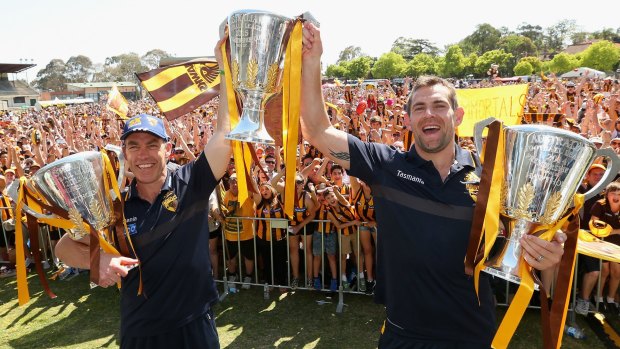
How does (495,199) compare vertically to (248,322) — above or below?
above

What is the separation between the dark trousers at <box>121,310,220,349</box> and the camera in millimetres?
2471

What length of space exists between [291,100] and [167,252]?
1087 millimetres

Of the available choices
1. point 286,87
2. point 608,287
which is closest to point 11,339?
point 286,87

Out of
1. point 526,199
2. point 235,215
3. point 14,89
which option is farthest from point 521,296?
point 14,89

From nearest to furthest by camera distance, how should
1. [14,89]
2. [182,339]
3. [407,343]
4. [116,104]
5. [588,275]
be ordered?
1. [407,343]
2. [182,339]
3. [588,275]
4. [116,104]
5. [14,89]

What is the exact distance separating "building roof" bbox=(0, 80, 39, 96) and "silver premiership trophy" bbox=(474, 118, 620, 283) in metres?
83.9

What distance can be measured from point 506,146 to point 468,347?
1010mm

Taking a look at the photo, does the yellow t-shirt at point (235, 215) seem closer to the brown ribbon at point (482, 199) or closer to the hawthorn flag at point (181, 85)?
the hawthorn flag at point (181, 85)

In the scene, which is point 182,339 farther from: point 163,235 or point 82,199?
point 82,199

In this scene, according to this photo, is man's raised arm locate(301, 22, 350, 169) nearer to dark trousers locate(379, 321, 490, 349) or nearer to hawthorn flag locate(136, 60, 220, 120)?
dark trousers locate(379, 321, 490, 349)

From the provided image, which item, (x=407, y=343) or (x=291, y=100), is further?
(x=407, y=343)

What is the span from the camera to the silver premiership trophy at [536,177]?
5.68ft

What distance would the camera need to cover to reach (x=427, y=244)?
6.87ft

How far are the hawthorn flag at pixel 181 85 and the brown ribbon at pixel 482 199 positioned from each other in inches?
153
